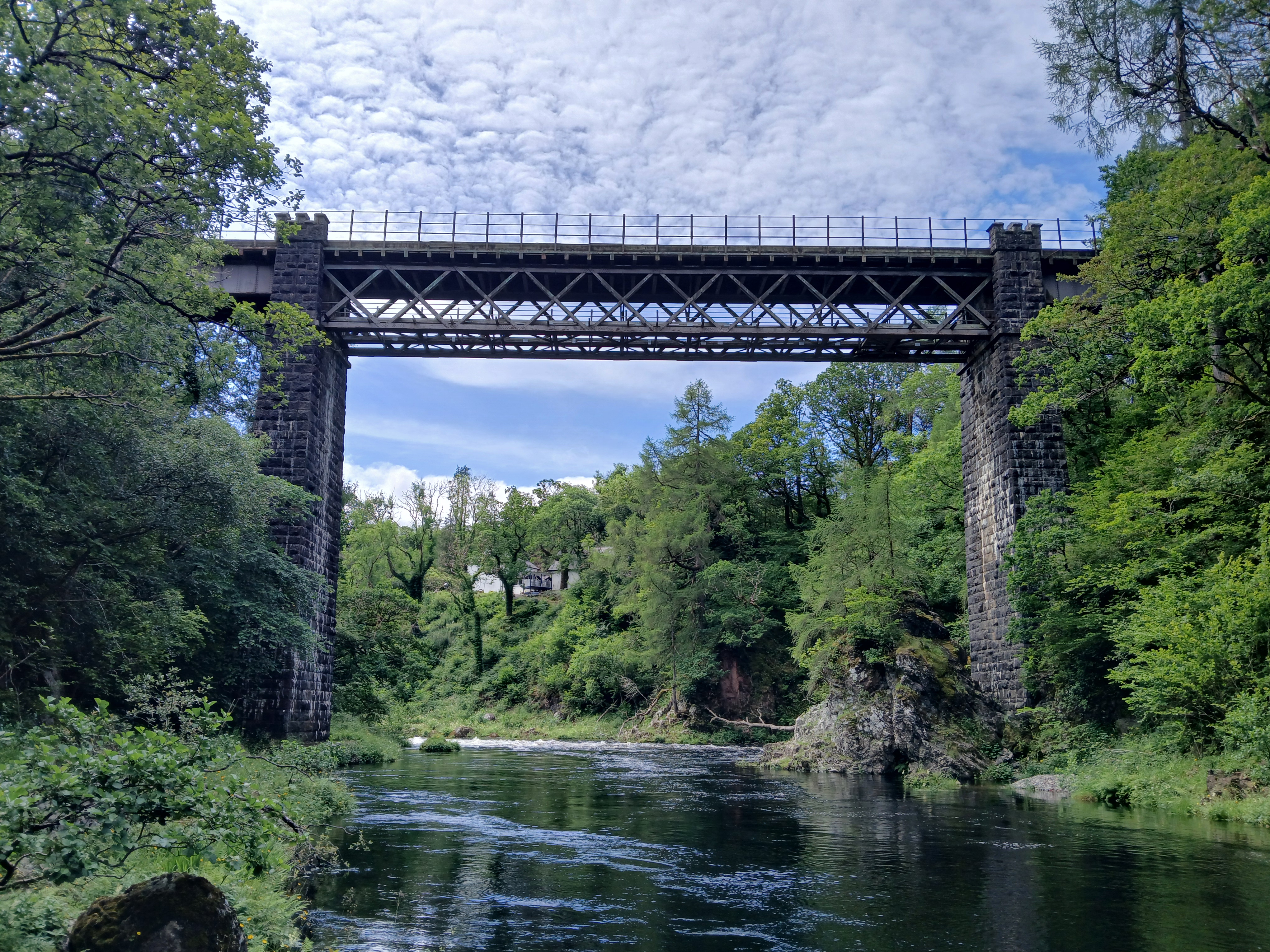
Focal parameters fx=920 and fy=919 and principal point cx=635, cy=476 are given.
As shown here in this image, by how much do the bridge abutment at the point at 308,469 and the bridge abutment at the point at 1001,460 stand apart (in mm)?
20466

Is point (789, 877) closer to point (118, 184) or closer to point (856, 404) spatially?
point (118, 184)

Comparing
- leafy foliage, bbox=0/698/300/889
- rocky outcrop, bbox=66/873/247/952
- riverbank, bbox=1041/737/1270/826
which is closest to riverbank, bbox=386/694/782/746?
riverbank, bbox=1041/737/1270/826

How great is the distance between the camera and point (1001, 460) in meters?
28.6

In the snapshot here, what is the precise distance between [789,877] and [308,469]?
791 inches

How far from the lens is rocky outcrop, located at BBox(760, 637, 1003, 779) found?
90.2 feet

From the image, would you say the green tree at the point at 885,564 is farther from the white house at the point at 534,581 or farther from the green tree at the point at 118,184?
the white house at the point at 534,581

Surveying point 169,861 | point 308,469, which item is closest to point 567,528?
point 308,469

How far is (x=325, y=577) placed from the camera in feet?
96.0

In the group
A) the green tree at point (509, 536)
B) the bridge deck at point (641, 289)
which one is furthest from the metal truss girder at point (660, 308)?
the green tree at point (509, 536)

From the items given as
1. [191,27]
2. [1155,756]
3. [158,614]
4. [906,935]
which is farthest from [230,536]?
[1155,756]

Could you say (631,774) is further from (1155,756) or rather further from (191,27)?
(191,27)

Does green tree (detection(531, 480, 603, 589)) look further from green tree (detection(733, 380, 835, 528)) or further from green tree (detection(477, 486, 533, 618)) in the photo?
green tree (detection(733, 380, 835, 528))

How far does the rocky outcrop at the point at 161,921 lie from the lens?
21.3 ft

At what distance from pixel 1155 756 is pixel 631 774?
15.5 metres
